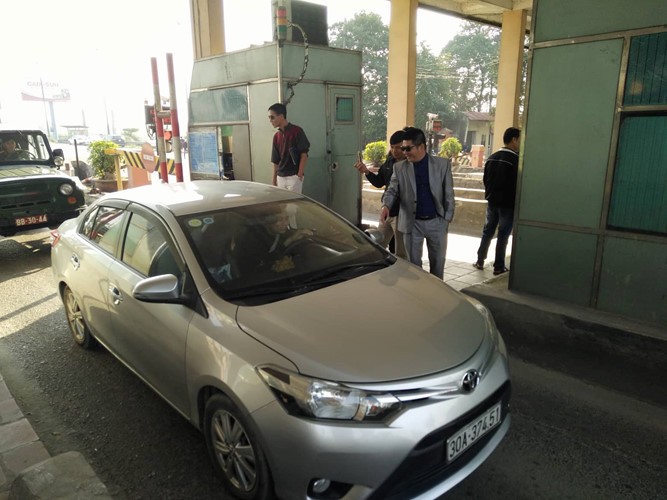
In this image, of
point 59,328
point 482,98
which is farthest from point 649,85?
point 482,98

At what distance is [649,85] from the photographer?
387 centimetres

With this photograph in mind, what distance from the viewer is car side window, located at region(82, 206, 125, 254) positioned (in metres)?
3.55

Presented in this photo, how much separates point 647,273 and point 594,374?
0.97 metres

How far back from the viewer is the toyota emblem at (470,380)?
2.21 m

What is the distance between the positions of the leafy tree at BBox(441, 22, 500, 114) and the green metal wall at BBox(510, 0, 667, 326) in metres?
47.8

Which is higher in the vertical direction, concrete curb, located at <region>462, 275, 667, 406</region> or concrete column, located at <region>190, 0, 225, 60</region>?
concrete column, located at <region>190, 0, 225, 60</region>

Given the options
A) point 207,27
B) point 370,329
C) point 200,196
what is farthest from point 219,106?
point 370,329

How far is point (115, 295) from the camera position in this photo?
3.30 meters

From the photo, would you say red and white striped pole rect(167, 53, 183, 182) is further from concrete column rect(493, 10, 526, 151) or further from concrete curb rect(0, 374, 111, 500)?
concrete column rect(493, 10, 526, 151)

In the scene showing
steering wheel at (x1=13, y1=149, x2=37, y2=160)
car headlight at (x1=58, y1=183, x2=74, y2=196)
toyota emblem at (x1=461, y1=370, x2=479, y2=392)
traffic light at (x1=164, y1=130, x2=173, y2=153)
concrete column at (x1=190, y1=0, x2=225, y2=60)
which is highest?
concrete column at (x1=190, y1=0, x2=225, y2=60)

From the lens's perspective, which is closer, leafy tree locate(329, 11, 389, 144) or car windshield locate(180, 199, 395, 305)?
car windshield locate(180, 199, 395, 305)

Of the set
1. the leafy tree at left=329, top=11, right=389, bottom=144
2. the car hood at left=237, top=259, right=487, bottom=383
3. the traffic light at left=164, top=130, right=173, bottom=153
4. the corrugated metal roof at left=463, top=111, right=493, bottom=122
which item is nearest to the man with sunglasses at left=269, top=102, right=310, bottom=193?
the traffic light at left=164, top=130, right=173, bottom=153

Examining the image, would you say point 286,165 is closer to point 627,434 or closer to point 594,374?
point 594,374

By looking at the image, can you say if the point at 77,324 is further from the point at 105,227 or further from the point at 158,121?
the point at 158,121
